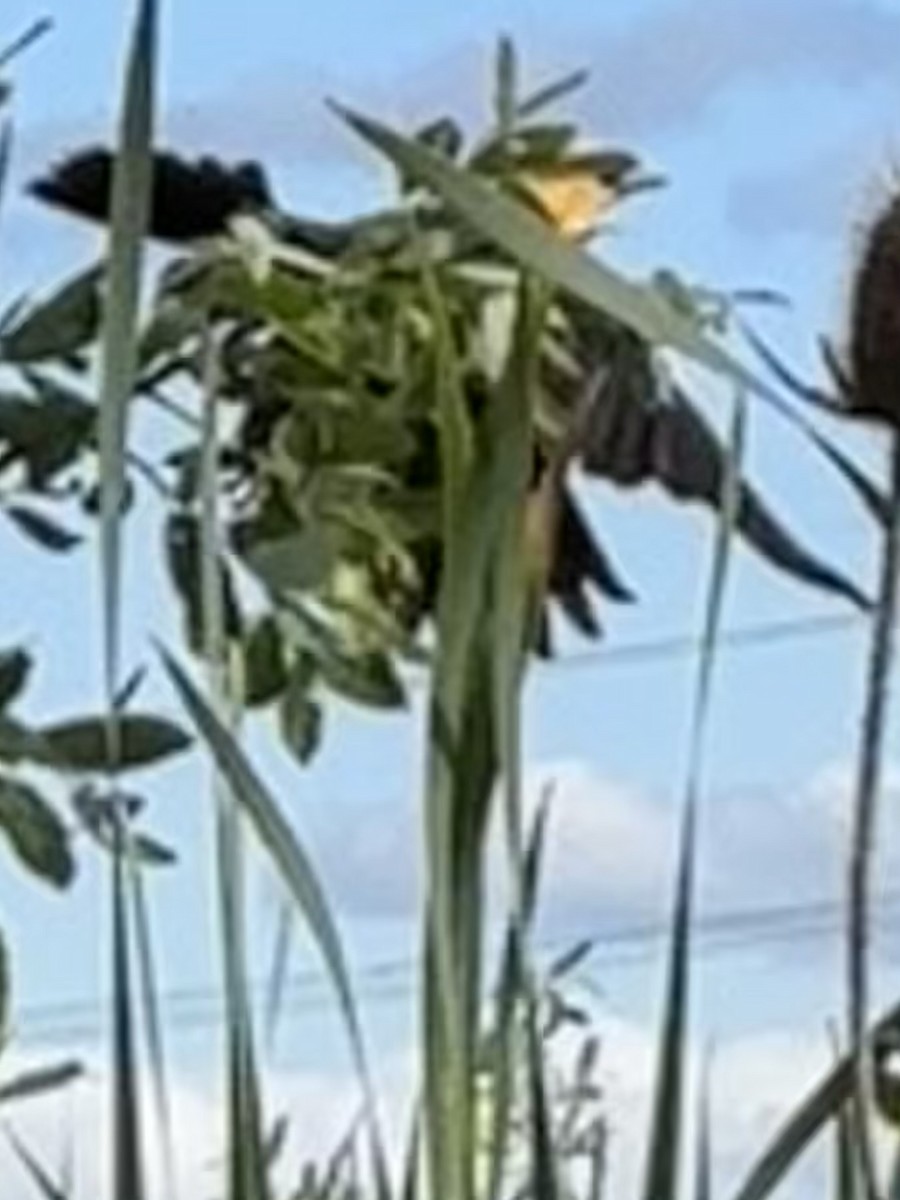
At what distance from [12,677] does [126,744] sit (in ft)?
0.19

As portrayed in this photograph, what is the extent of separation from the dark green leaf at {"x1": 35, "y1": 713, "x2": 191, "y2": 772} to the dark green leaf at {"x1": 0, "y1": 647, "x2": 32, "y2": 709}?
0.02m

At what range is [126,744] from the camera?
2021 millimetres

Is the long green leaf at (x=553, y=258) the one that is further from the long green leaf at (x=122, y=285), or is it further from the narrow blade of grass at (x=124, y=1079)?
the narrow blade of grass at (x=124, y=1079)

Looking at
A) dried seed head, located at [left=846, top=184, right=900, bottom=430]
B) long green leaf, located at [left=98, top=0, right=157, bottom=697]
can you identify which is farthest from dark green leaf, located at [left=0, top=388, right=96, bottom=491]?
long green leaf, located at [left=98, top=0, right=157, bottom=697]

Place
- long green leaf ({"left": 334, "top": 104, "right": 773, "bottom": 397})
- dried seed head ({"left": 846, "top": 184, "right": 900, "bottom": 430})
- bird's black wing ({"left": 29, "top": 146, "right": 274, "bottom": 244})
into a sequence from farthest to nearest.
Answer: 1. bird's black wing ({"left": 29, "top": 146, "right": 274, "bottom": 244})
2. dried seed head ({"left": 846, "top": 184, "right": 900, "bottom": 430})
3. long green leaf ({"left": 334, "top": 104, "right": 773, "bottom": 397})

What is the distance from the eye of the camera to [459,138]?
2.09 metres

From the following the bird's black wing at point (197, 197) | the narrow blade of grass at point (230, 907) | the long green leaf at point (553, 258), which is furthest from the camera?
the bird's black wing at point (197, 197)

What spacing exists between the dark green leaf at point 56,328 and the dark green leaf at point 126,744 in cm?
16

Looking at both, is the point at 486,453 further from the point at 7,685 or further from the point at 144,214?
the point at 7,685

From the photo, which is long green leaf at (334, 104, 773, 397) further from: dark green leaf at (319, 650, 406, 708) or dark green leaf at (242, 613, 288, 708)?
dark green leaf at (242, 613, 288, 708)

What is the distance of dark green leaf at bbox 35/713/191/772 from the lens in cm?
203

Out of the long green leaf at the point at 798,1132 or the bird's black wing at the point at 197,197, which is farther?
the bird's black wing at the point at 197,197

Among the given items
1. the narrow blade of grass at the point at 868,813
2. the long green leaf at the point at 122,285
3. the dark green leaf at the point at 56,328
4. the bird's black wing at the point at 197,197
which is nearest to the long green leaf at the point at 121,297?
the long green leaf at the point at 122,285

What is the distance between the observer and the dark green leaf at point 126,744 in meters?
2.03
